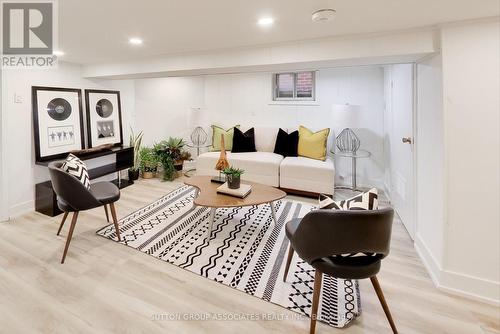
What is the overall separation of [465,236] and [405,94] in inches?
62.9

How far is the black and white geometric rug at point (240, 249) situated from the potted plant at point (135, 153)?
4.29 ft

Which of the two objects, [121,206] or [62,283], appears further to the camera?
[121,206]

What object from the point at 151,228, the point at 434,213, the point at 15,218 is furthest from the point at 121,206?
the point at 434,213

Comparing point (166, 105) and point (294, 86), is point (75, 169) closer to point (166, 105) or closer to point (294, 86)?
point (166, 105)

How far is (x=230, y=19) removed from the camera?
6.41 feet

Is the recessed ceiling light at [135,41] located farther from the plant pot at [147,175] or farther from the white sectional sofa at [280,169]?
the plant pot at [147,175]

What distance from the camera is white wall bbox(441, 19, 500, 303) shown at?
1.75 metres

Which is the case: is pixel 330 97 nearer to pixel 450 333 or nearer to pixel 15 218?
pixel 450 333

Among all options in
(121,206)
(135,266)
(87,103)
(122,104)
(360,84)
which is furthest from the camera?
(122,104)

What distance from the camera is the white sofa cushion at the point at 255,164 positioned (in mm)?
4125

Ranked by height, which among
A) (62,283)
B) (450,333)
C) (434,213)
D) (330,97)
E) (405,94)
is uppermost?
(330,97)

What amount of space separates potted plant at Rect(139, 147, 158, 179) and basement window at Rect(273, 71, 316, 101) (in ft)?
8.39

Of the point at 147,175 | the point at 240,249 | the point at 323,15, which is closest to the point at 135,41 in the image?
the point at 323,15

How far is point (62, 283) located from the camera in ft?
6.55
